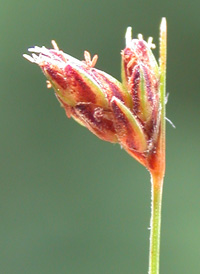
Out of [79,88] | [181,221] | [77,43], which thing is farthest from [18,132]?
[79,88]

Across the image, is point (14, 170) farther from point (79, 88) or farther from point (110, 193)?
point (79, 88)

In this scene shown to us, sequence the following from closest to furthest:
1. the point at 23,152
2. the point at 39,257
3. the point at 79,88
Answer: the point at 79,88 → the point at 39,257 → the point at 23,152

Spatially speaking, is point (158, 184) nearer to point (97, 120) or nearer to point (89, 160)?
point (97, 120)

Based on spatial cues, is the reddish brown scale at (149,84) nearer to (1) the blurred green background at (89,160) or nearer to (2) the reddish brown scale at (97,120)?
(2) the reddish brown scale at (97,120)

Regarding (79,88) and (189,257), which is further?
(189,257)

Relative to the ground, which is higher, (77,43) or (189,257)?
(77,43)

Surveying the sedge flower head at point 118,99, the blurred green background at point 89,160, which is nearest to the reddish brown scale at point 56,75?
the sedge flower head at point 118,99

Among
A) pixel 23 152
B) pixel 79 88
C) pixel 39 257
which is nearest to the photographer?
pixel 79 88
